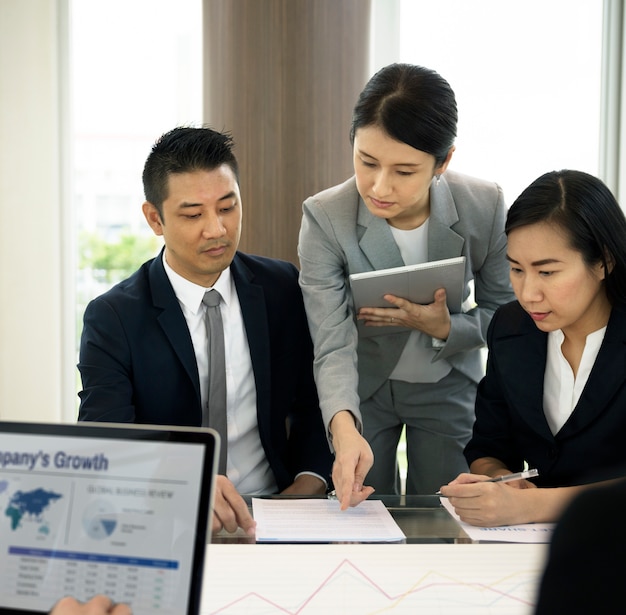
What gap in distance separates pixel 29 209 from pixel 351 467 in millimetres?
2211

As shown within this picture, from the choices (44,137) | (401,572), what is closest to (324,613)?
(401,572)

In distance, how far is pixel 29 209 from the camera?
132 inches

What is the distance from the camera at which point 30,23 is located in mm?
Answer: 3303

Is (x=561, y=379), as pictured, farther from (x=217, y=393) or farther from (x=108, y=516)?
(x=108, y=516)

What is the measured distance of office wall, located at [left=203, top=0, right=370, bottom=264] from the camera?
2.95 metres

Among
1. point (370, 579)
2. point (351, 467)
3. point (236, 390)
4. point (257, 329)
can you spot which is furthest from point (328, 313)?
point (370, 579)

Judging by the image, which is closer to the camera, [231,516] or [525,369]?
[231,516]

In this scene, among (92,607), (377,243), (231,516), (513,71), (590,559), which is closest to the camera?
(590,559)

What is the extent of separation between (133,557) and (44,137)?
2.78m

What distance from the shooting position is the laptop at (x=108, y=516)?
0.92 meters

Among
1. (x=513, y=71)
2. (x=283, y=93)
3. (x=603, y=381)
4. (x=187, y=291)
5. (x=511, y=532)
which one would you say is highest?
(x=513, y=71)

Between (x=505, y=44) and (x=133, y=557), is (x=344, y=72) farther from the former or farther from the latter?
(x=133, y=557)

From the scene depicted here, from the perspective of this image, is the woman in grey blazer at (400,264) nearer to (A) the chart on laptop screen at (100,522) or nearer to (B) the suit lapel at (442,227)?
(B) the suit lapel at (442,227)

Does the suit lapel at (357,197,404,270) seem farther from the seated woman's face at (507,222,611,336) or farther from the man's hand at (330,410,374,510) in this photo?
the man's hand at (330,410,374,510)
